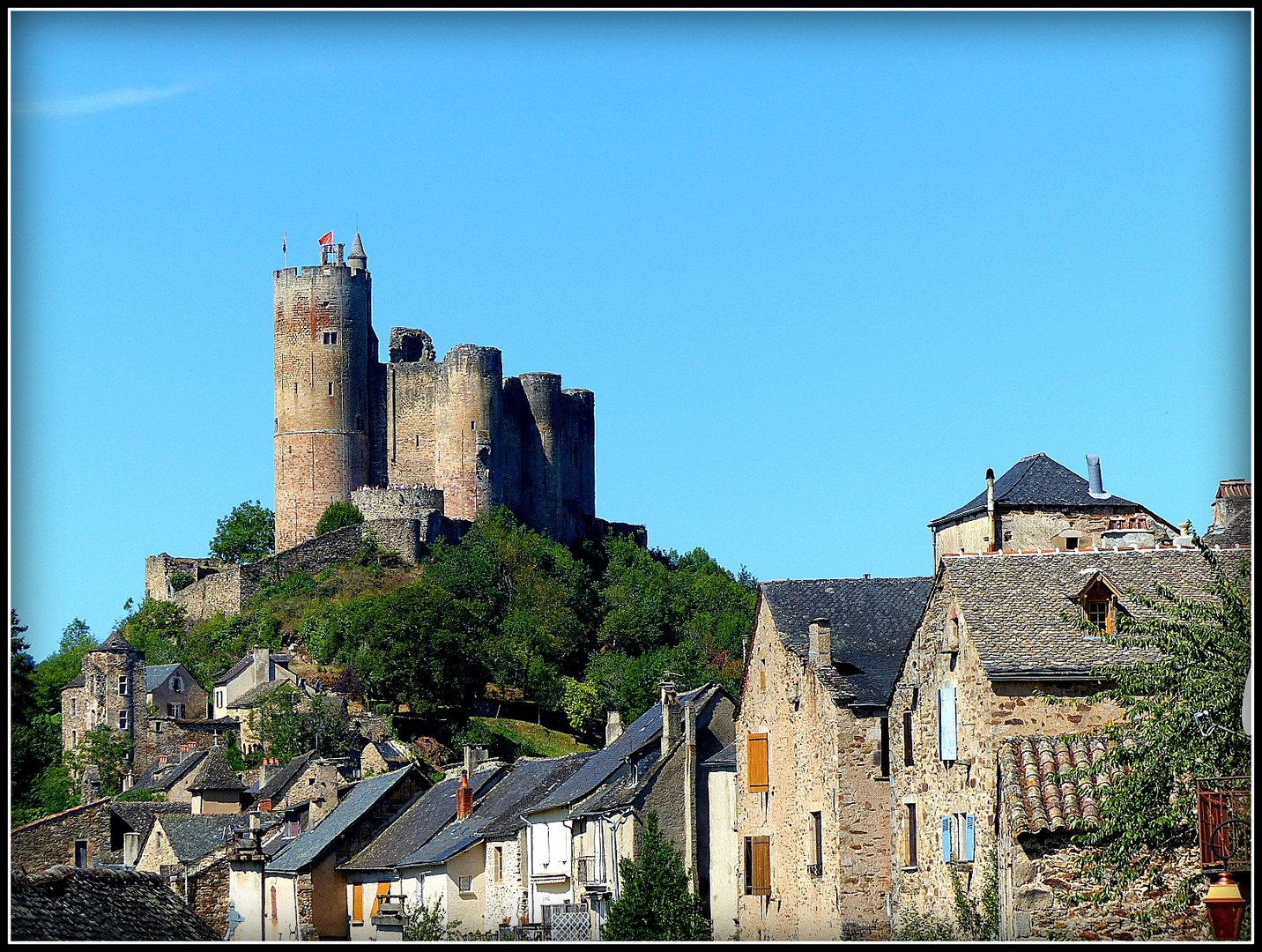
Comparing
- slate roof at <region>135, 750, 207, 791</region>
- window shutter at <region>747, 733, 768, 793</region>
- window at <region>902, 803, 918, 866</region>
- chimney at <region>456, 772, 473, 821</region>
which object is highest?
slate roof at <region>135, 750, 207, 791</region>

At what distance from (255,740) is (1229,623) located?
205 feet

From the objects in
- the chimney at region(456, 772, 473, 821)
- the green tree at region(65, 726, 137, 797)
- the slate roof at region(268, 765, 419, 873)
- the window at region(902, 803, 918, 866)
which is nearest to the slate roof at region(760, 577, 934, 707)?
the window at region(902, 803, 918, 866)

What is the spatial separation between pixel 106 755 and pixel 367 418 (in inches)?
910

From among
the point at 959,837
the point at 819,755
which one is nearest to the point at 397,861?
the point at 819,755

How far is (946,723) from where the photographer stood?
25.5 metres

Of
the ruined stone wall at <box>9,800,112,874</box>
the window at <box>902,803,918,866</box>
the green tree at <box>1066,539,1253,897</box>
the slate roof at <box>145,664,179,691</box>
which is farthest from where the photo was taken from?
the slate roof at <box>145,664,179,691</box>

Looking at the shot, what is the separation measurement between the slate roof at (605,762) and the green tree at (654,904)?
17.3 feet

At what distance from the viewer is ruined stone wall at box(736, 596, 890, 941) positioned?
29.4m

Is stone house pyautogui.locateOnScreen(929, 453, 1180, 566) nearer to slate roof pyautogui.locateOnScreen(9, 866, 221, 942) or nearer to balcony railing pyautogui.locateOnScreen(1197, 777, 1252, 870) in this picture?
balcony railing pyautogui.locateOnScreen(1197, 777, 1252, 870)

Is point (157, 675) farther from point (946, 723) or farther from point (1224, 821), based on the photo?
point (1224, 821)

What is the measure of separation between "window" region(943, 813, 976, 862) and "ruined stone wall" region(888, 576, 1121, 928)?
3.6 inches

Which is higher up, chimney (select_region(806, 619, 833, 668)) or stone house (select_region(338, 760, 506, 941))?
Answer: chimney (select_region(806, 619, 833, 668))

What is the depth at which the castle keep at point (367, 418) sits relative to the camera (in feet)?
320

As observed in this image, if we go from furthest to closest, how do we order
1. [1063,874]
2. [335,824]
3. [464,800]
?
[335,824]
[464,800]
[1063,874]
